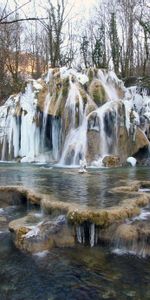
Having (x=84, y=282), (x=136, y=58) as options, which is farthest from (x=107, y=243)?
(x=136, y=58)

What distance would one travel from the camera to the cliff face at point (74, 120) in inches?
599

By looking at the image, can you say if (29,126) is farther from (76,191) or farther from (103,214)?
(103,214)

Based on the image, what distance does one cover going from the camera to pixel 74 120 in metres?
16.2

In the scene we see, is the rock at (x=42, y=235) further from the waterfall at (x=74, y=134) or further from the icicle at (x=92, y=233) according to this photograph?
the waterfall at (x=74, y=134)

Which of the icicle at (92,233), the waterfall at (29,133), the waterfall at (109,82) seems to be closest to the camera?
the icicle at (92,233)

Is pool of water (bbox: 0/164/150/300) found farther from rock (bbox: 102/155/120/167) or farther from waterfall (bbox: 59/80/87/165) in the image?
waterfall (bbox: 59/80/87/165)

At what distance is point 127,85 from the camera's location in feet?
72.5

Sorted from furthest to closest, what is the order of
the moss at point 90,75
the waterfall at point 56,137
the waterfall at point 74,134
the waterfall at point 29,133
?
1. the moss at point 90,75
2. the waterfall at point 29,133
3. the waterfall at point 56,137
4. the waterfall at point 74,134

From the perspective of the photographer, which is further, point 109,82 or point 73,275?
point 109,82

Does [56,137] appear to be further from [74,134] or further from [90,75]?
[90,75]

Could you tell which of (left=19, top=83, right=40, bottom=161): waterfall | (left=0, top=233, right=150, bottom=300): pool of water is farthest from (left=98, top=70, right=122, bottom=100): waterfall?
(left=0, top=233, right=150, bottom=300): pool of water

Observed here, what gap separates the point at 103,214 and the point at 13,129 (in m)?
13.3

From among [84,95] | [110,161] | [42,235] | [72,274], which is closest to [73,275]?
[72,274]

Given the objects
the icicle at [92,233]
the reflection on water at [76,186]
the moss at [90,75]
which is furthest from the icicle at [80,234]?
the moss at [90,75]
